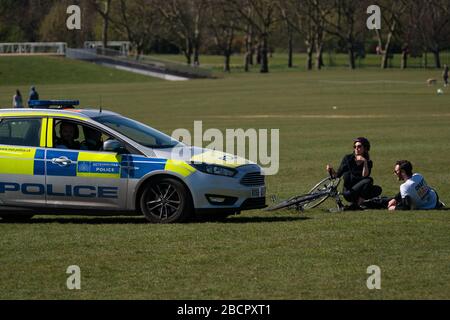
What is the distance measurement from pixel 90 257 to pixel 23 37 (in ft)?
409

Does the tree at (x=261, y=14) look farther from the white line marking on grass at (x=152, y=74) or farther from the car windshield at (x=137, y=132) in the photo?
the car windshield at (x=137, y=132)

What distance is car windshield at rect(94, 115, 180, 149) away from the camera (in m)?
13.7

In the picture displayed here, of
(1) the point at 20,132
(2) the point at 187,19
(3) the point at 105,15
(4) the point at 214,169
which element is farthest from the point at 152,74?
(4) the point at 214,169

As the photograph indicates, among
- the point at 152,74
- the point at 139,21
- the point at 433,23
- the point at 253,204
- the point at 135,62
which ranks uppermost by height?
the point at 139,21

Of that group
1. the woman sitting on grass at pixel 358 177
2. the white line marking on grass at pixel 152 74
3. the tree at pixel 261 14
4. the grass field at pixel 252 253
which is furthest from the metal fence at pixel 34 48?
the woman sitting on grass at pixel 358 177

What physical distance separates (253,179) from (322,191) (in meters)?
1.30

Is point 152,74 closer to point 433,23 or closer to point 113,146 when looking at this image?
point 433,23

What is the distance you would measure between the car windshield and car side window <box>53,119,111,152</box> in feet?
0.67

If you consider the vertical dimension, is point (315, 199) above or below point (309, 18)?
below

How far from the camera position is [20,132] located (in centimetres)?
1373

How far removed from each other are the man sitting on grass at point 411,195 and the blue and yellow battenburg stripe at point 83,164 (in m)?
2.98

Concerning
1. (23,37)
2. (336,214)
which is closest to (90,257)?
(336,214)

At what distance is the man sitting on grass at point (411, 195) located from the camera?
46.3ft
